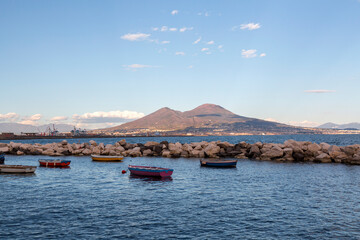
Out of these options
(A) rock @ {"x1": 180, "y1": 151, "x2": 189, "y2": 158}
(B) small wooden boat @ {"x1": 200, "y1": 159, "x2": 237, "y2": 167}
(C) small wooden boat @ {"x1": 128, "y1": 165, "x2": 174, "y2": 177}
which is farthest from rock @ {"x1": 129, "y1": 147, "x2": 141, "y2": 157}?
(C) small wooden boat @ {"x1": 128, "y1": 165, "x2": 174, "y2": 177}

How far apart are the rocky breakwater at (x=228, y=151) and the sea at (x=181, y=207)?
18039mm

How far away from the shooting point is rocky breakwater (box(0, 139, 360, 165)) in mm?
56625

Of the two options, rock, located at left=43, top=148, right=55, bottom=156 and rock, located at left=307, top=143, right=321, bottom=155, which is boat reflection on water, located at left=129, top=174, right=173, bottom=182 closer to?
rock, located at left=307, top=143, right=321, bottom=155

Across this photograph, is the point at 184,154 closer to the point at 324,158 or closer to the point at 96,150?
the point at 96,150

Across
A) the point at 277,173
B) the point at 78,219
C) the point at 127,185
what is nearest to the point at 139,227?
the point at 78,219

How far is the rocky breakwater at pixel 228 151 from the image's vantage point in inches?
2229

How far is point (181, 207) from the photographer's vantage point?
24297 millimetres

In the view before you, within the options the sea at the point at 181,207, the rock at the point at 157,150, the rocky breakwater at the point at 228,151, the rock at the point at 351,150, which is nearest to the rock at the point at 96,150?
the rocky breakwater at the point at 228,151

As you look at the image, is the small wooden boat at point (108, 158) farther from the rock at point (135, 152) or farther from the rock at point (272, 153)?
the rock at point (272, 153)

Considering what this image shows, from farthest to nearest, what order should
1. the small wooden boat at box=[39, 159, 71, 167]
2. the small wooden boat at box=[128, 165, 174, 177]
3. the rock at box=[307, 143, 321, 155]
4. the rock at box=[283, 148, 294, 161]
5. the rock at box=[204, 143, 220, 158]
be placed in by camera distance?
1. the rock at box=[204, 143, 220, 158]
2. the rock at box=[307, 143, 321, 155]
3. the rock at box=[283, 148, 294, 161]
4. the small wooden boat at box=[39, 159, 71, 167]
5. the small wooden boat at box=[128, 165, 174, 177]

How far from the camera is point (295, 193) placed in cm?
2975

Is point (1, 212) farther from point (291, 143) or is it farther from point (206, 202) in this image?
point (291, 143)

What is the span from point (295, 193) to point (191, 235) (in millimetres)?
16236

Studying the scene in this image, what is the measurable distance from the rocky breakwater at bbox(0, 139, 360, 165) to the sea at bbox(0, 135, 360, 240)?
59.2ft
